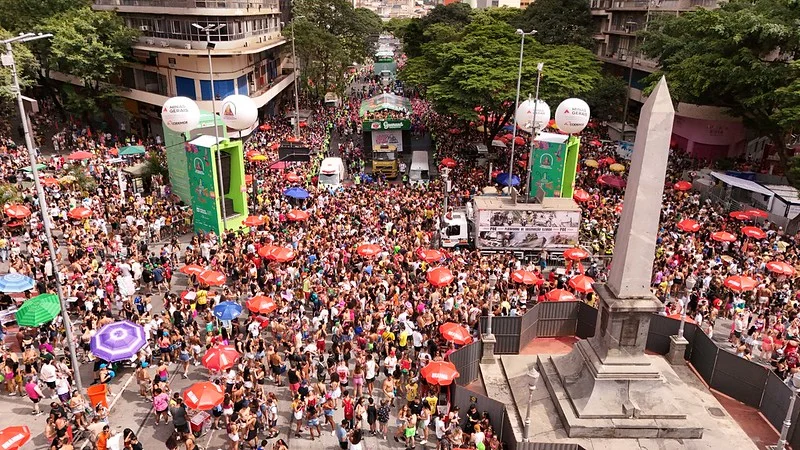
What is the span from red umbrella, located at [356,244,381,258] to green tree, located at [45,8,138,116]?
27.6 metres

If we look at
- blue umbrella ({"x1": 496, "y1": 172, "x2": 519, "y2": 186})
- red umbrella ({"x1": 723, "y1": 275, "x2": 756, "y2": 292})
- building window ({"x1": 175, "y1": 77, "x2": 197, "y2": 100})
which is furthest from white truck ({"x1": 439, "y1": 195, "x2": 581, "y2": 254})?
building window ({"x1": 175, "y1": 77, "x2": 197, "y2": 100})

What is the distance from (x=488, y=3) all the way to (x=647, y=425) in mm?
142498

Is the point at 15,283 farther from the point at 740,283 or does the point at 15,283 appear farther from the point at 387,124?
the point at 387,124

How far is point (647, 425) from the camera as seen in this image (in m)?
13.2

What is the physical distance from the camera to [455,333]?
15586 mm

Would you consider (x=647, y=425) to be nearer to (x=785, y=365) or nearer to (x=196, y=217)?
(x=785, y=365)

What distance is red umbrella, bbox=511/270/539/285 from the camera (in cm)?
1884

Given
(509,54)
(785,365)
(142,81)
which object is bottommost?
(785,365)

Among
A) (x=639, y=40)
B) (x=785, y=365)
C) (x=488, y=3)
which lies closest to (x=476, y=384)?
(x=785, y=365)

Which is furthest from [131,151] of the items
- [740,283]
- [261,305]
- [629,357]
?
[740,283]

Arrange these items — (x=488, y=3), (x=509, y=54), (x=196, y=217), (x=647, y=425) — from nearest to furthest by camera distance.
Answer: (x=647, y=425) < (x=196, y=217) < (x=509, y=54) < (x=488, y=3)

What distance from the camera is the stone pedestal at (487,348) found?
646 inches

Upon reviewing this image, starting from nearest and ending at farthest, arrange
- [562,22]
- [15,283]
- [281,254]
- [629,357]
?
1. [629,357]
2. [15,283]
3. [281,254]
4. [562,22]

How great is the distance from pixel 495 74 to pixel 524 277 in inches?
753
